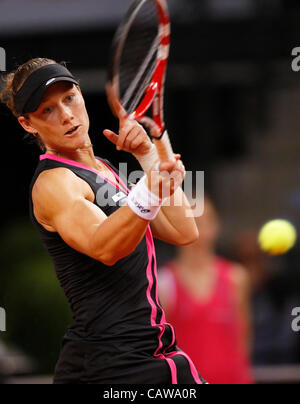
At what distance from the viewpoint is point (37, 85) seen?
249cm

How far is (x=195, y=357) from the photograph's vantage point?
379 cm

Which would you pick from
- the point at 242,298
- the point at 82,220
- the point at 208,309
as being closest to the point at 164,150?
the point at 82,220

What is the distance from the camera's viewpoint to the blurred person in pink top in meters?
3.81

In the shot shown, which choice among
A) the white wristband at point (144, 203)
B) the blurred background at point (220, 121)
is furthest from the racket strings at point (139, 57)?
the blurred background at point (220, 121)

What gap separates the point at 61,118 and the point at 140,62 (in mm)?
477

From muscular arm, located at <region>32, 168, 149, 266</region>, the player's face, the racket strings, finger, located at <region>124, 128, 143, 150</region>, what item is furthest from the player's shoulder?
the racket strings

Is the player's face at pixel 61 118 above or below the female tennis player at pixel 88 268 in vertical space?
above

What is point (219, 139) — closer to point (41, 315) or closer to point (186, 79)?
point (186, 79)

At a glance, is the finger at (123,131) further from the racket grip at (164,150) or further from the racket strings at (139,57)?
the racket strings at (139,57)

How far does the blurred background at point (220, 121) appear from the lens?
609 centimetres

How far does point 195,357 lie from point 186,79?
142 inches

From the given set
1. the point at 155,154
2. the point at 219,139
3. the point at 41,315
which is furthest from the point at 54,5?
the point at 155,154

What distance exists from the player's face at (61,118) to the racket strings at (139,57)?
6.6 inches

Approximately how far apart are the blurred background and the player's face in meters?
3.11
